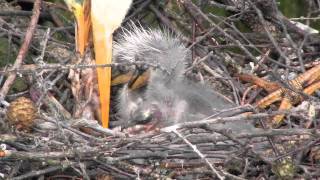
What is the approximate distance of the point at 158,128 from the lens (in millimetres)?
1722

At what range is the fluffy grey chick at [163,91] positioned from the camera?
1.89m

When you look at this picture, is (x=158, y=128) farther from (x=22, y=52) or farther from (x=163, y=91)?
(x=22, y=52)

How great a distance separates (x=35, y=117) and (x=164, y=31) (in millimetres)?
606

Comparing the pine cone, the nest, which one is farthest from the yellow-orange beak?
the pine cone

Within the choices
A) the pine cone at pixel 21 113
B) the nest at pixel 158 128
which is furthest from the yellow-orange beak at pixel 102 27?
the pine cone at pixel 21 113

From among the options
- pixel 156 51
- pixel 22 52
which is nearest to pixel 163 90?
pixel 156 51

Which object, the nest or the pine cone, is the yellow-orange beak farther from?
the pine cone

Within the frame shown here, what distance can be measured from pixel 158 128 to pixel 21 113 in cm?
33

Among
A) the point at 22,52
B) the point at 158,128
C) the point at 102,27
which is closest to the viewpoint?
the point at 158,128

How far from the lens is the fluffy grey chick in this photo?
1889 mm

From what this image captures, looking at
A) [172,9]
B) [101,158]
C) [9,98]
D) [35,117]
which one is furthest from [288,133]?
[172,9]

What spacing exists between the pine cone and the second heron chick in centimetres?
36

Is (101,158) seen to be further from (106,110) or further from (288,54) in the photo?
(288,54)

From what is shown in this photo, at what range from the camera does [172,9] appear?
2.38m
